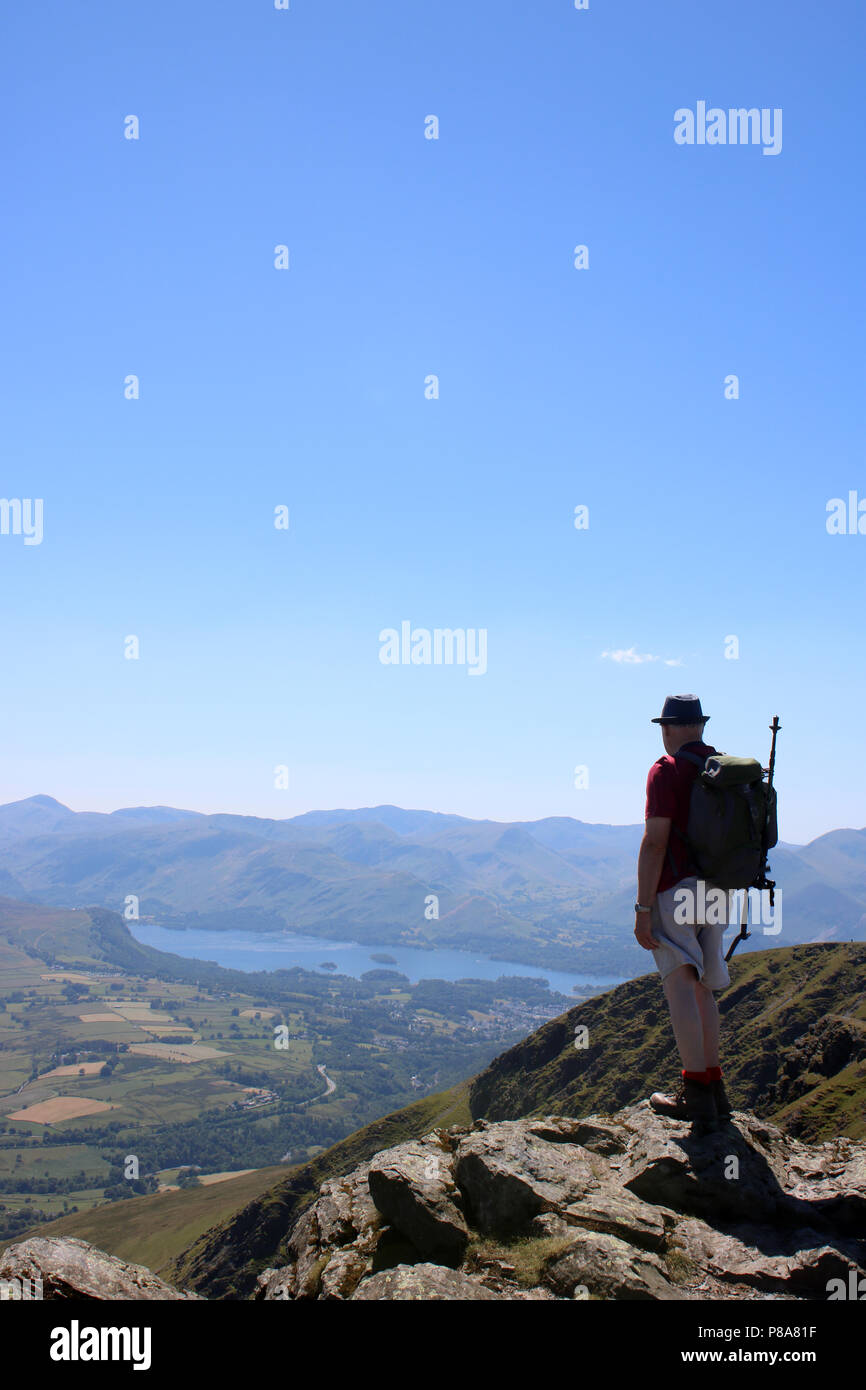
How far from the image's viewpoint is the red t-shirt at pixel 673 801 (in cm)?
1064

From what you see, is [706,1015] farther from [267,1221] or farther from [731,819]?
[267,1221]

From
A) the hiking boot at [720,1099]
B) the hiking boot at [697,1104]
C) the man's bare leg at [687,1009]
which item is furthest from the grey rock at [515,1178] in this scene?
the man's bare leg at [687,1009]

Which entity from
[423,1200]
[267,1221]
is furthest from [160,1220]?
[423,1200]

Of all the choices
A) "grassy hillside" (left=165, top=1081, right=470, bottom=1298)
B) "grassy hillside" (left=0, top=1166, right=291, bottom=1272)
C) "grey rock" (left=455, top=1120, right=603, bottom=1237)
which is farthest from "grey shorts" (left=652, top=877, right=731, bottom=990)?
"grassy hillside" (left=0, top=1166, right=291, bottom=1272)

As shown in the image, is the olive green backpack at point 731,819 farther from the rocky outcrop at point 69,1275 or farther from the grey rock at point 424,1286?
the rocky outcrop at point 69,1275

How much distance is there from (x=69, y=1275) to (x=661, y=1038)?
387ft

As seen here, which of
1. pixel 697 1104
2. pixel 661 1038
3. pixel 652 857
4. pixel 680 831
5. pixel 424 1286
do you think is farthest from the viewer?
pixel 661 1038

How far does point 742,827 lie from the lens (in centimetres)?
1027

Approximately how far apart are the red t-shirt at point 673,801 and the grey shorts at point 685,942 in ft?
0.59

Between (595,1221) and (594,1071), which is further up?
(595,1221)

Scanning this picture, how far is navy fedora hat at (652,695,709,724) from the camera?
438 inches

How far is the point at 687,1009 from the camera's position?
10.7m
